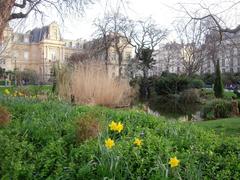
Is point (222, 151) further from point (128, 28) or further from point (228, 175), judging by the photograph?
point (128, 28)

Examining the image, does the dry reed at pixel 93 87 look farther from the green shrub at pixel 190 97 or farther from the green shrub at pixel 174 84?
the green shrub at pixel 174 84

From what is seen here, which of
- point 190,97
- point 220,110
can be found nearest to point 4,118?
point 220,110

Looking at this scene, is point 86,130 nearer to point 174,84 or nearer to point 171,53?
point 174,84

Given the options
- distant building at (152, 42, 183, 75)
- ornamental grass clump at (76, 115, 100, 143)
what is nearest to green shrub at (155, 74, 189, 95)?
distant building at (152, 42, 183, 75)

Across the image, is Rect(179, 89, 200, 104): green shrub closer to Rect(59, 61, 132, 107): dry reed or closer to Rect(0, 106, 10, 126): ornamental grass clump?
Rect(59, 61, 132, 107): dry reed

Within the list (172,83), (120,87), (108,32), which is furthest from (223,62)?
(120,87)

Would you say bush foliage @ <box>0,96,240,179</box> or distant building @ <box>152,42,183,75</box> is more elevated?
distant building @ <box>152,42,183,75</box>

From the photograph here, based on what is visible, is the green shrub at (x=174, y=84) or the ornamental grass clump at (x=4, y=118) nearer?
the ornamental grass clump at (x=4, y=118)

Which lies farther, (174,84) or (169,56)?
(169,56)

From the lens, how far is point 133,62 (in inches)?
1384

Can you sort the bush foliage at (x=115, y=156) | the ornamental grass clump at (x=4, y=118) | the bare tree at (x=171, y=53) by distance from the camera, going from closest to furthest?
the bush foliage at (x=115, y=156) → the ornamental grass clump at (x=4, y=118) → the bare tree at (x=171, y=53)

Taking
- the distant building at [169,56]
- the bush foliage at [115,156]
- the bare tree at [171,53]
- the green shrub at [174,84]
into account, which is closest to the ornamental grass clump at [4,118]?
the bush foliage at [115,156]

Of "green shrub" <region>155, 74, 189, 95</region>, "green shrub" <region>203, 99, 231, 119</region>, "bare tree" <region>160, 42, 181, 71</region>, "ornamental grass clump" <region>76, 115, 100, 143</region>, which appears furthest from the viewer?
"bare tree" <region>160, 42, 181, 71</region>

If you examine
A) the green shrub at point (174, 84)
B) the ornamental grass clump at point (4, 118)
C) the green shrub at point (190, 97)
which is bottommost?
the green shrub at point (190, 97)
